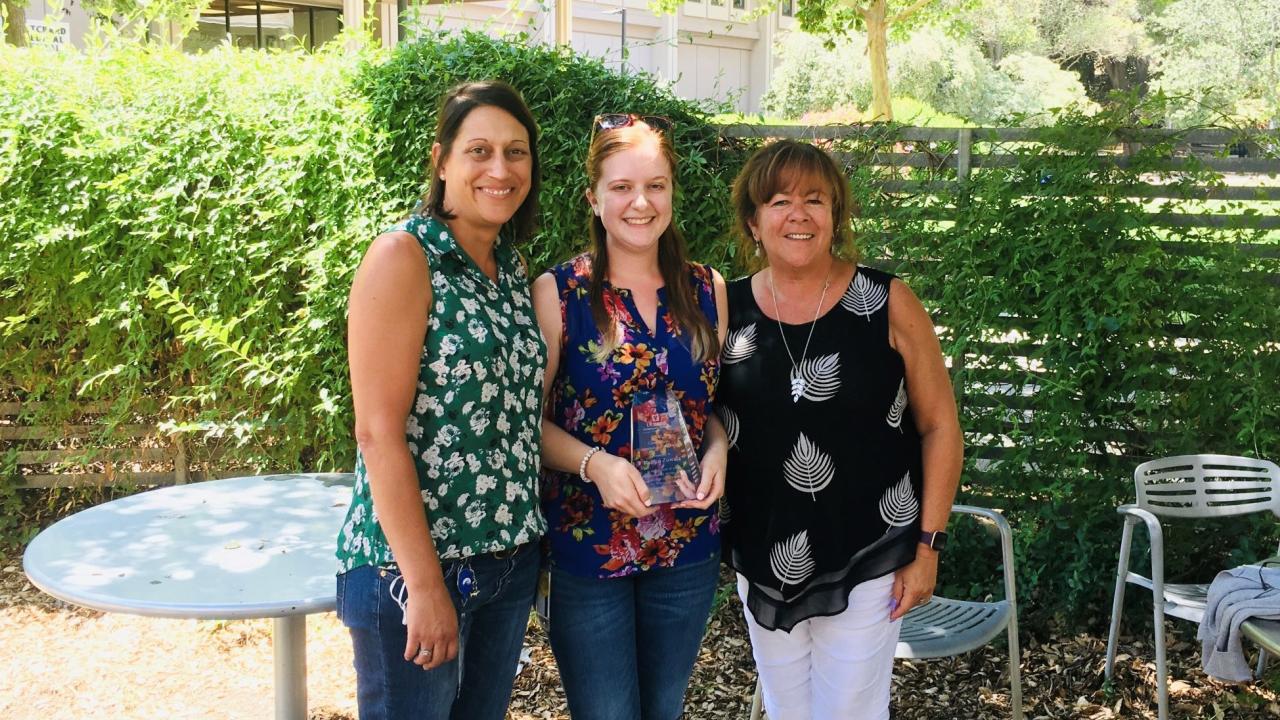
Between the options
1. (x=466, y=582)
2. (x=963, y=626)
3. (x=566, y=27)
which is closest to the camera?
(x=466, y=582)

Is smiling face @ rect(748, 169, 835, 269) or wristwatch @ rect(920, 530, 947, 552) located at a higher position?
smiling face @ rect(748, 169, 835, 269)

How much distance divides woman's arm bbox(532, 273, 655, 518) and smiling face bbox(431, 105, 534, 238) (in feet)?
0.77

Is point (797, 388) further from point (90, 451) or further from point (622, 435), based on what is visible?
point (90, 451)

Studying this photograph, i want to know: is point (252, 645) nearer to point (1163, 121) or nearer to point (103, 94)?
point (103, 94)

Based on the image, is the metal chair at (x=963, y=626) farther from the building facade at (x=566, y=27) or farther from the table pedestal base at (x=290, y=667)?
the building facade at (x=566, y=27)

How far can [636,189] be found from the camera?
2.26 metres

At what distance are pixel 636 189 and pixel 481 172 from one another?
13.5 inches

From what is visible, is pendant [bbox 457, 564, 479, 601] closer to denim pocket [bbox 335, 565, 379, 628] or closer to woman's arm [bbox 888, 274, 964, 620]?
denim pocket [bbox 335, 565, 379, 628]

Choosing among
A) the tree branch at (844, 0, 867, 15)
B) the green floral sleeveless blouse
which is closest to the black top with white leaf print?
the green floral sleeveless blouse

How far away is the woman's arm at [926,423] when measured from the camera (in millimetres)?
2443

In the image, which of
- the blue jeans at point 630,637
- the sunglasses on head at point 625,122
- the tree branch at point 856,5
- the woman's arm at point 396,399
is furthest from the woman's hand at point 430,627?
the tree branch at point 856,5

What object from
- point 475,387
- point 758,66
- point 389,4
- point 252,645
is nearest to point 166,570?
point 475,387

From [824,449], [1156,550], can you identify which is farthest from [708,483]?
[1156,550]

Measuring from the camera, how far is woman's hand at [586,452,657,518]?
2.15 meters
